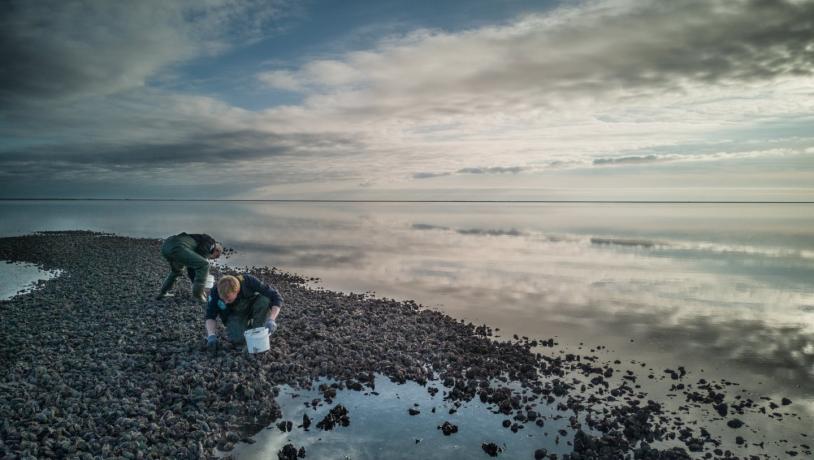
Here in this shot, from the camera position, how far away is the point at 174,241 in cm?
1324

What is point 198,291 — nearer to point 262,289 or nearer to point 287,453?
point 262,289

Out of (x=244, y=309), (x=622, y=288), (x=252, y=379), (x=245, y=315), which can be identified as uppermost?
(x=244, y=309)

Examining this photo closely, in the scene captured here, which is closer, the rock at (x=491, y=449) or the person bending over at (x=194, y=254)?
the rock at (x=491, y=449)

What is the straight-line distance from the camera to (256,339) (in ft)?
32.0

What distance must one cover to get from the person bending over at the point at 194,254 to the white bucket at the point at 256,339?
422cm

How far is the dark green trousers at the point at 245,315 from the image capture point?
33.5 feet

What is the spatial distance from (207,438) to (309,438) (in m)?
1.62

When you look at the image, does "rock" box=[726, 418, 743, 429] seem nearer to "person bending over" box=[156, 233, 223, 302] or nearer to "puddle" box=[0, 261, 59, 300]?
"person bending over" box=[156, 233, 223, 302]

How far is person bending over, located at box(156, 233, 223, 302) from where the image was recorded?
13.1 metres

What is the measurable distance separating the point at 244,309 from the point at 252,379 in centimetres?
186

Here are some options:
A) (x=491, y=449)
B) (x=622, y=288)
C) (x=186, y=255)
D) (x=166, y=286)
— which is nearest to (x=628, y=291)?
(x=622, y=288)

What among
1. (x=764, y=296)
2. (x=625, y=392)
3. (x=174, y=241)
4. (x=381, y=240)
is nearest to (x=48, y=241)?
(x=381, y=240)

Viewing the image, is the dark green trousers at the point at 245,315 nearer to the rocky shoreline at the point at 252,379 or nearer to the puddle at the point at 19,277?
the rocky shoreline at the point at 252,379

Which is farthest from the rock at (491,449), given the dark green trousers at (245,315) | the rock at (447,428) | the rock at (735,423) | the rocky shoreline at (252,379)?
the dark green trousers at (245,315)
